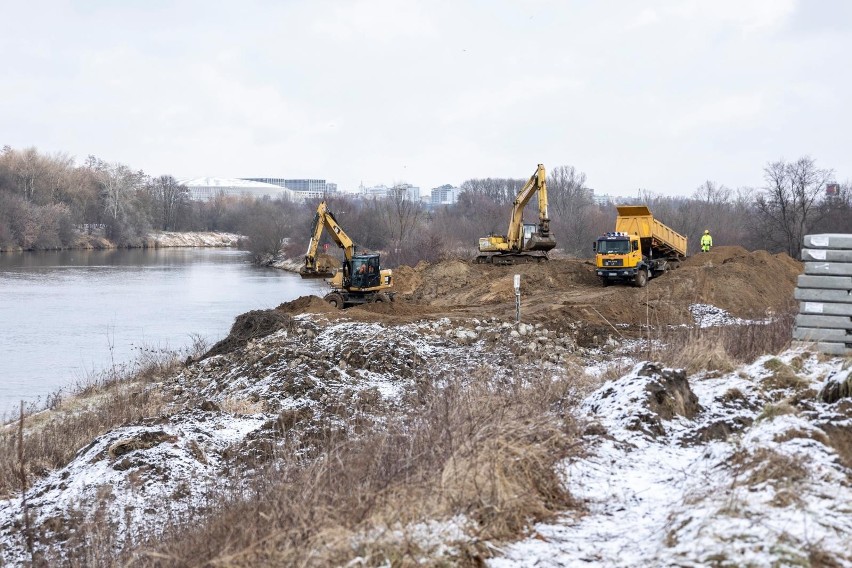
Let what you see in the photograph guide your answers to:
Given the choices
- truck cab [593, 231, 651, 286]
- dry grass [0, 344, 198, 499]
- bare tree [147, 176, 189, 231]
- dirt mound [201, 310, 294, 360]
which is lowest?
dry grass [0, 344, 198, 499]

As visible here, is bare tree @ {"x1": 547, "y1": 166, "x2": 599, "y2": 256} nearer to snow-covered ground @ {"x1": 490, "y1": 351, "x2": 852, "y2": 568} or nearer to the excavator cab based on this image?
the excavator cab

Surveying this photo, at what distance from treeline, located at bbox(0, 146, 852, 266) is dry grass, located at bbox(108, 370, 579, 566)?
47.0m

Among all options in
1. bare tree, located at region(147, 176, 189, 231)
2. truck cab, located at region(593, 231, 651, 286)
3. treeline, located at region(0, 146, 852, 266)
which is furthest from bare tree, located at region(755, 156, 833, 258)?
bare tree, located at region(147, 176, 189, 231)

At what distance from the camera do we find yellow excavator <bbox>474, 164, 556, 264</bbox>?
33562 mm

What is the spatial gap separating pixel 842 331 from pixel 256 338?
591 inches

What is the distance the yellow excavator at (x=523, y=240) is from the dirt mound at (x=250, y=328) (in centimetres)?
1425

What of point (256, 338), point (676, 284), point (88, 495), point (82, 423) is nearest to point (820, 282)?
point (88, 495)

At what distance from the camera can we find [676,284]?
90.9 feet

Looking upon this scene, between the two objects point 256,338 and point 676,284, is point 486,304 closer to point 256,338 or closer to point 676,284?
point 676,284

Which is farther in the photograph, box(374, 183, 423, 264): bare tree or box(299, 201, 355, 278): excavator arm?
box(374, 183, 423, 264): bare tree

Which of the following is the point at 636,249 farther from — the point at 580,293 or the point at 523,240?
the point at 523,240

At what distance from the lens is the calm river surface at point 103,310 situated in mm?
22375

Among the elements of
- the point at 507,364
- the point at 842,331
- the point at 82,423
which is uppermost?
the point at 842,331

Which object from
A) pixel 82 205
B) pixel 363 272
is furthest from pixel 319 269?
pixel 82 205
